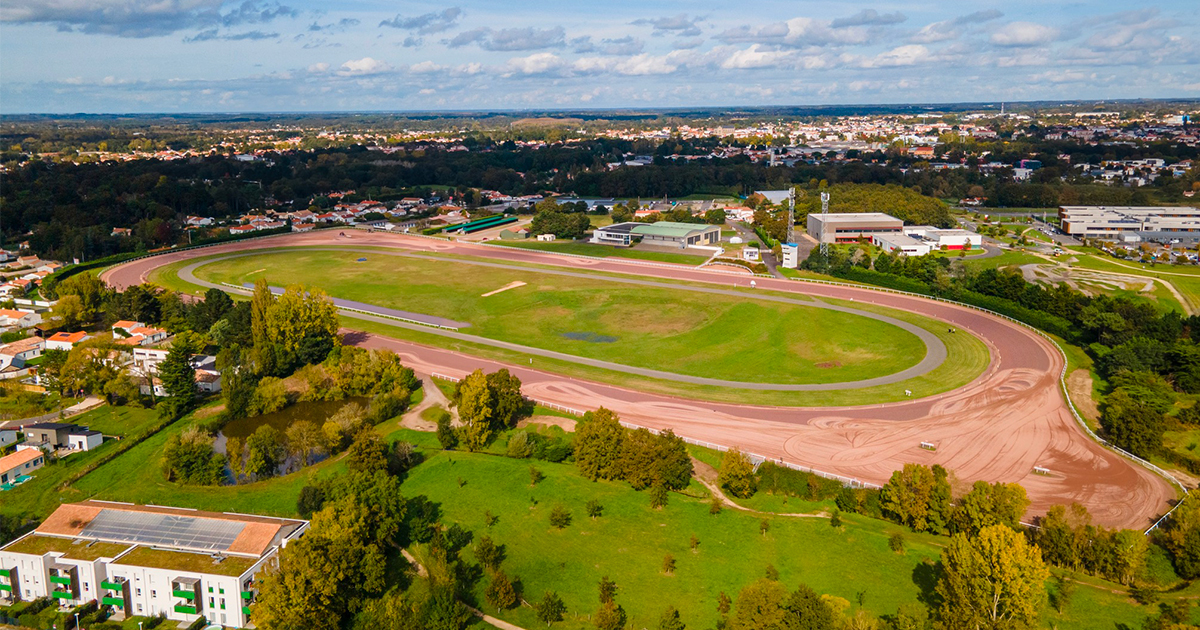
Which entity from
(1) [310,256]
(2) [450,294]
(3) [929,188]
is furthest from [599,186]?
(2) [450,294]

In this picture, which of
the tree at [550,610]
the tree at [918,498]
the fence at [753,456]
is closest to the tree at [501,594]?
the tree at [550,610]

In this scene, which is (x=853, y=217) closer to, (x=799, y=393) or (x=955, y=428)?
(x=799, y=393)

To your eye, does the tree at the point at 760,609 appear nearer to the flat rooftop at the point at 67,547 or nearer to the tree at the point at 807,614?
the tree at the point at 807,614

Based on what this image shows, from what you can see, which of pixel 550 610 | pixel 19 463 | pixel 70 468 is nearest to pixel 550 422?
pixel 550 610

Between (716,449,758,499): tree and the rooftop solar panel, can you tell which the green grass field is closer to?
(716,449,758,499): tree

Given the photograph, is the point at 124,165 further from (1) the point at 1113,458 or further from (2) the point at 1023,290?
(1) the point at 1113,458
